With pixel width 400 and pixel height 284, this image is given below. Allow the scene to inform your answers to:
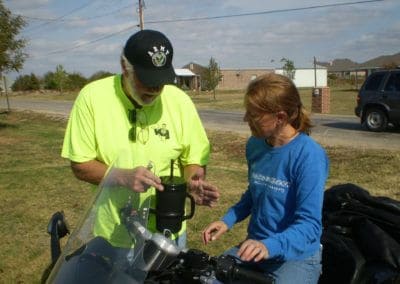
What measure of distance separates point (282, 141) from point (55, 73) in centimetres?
7576

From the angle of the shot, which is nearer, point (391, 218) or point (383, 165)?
point (391, 218)

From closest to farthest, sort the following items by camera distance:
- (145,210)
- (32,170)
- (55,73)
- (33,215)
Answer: (145,210), (33,215), (32,170), (55,73)

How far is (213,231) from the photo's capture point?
8.32 feet

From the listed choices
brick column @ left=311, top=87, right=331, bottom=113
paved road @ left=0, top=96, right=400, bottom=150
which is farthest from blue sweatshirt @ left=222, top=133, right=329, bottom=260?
brick column @ left=311, top=87, right=331, bottom=113

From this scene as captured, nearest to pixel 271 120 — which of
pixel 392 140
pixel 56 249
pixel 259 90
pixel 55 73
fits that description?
pixel 259 90

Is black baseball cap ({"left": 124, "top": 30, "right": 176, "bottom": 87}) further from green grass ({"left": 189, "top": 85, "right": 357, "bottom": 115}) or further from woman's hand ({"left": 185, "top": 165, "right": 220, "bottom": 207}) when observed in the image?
green grass ({"left": 189, "top": 85, "right": 357, "bottom": 115})

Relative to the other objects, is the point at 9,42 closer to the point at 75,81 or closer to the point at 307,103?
the point at 307,103

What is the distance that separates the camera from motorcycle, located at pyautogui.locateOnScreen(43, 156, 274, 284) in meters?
1.78

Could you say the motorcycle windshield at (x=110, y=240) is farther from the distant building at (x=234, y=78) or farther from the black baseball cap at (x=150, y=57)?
the distant building at (x=234, y=78)

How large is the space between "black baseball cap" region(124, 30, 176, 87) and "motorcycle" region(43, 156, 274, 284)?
61 centimetres

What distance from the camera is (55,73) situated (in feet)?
244

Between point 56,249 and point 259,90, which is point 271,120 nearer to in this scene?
point 259,90

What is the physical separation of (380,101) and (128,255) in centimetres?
1650

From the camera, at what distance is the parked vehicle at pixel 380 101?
1667 centimetres
